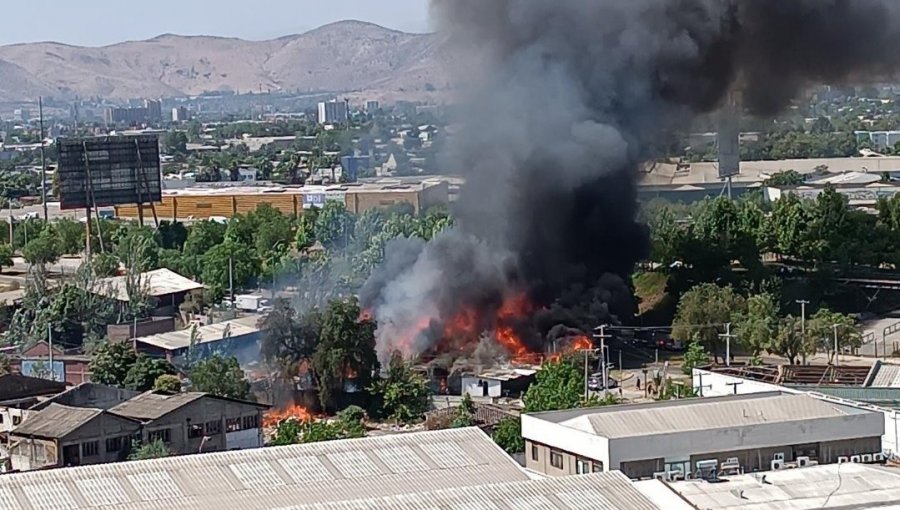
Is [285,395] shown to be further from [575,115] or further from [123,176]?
[123,176]

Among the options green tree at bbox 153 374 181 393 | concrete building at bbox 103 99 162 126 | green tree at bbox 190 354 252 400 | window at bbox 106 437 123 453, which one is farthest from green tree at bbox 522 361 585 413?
concrete building at bbox 103 99 162 126

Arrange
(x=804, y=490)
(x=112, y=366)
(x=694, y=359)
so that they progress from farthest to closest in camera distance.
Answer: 1. (x=694, y=359)
2. (x=112, y=366)
3. (x=804, y=490)

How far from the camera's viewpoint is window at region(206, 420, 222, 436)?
2438 cm

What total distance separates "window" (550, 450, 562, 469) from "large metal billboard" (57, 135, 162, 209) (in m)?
34.7

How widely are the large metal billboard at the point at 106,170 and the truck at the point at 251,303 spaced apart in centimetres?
1165

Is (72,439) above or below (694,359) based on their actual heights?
above

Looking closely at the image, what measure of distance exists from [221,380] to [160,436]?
3.33m

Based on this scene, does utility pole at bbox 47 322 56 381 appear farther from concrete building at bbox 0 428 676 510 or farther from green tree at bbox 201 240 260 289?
concrete building at bbox 0 428 676 510

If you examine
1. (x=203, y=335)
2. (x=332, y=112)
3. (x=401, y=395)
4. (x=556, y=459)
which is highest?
(x=332, y=112)

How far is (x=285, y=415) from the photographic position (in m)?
27.9

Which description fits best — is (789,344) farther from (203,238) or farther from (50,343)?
(203,238)

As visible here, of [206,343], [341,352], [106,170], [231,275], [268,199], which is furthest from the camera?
[268,199]

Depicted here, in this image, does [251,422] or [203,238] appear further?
[203,238]

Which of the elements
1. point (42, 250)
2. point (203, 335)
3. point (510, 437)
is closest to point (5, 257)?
point (42, 250)
